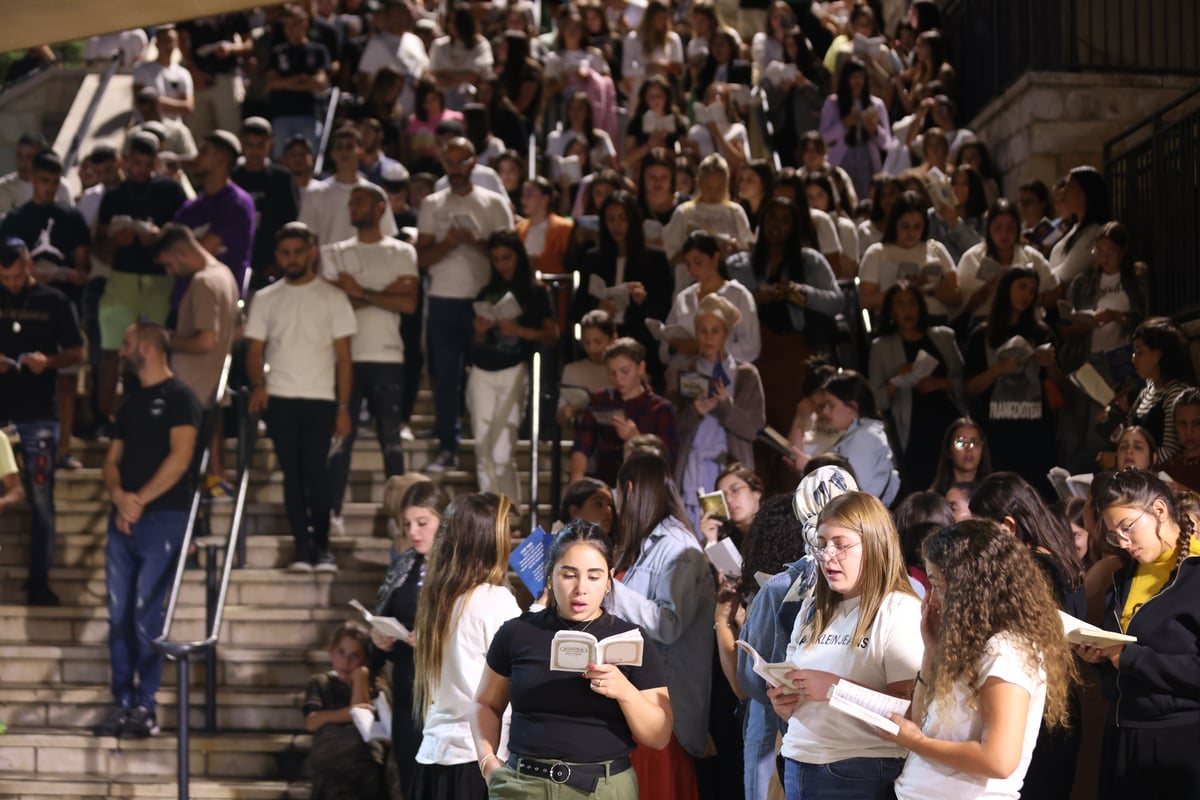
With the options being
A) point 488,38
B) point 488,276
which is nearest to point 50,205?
point 488,276

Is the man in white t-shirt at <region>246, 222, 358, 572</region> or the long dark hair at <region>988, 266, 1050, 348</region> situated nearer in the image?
the man in white t-shirt at <region>246, 222, 358, 572</region>

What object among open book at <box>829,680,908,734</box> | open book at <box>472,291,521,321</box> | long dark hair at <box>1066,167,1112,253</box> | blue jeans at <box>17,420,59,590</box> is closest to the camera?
open book at <box>829,680,908,734</box>

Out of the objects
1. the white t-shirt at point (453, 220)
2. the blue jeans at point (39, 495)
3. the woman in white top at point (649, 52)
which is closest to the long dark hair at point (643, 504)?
the white t-shirt at point (453, 220)

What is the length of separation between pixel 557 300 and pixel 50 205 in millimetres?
3482

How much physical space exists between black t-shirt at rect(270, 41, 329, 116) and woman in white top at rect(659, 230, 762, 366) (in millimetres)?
6193

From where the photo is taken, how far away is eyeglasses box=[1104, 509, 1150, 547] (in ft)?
17.5

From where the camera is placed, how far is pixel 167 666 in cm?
930

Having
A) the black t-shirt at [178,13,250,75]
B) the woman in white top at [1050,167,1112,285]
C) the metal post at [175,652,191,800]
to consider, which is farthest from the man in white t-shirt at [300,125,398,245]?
the black t-shirt at [178,13,250,75]

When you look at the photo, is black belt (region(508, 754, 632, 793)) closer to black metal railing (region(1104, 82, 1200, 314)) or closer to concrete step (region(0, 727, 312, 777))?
concrete step (region(0, 727, 312, 777))

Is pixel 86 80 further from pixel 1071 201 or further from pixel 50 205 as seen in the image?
pixel 1071 201

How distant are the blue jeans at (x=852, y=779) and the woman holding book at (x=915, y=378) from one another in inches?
188

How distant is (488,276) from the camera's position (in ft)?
34.1

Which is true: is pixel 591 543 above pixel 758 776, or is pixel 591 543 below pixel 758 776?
above

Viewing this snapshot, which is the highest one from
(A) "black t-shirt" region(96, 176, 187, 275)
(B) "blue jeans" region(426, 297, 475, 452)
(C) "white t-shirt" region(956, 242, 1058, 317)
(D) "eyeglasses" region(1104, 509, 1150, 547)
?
(A) "black t-shirt" region(96, 176, 187, 275)
